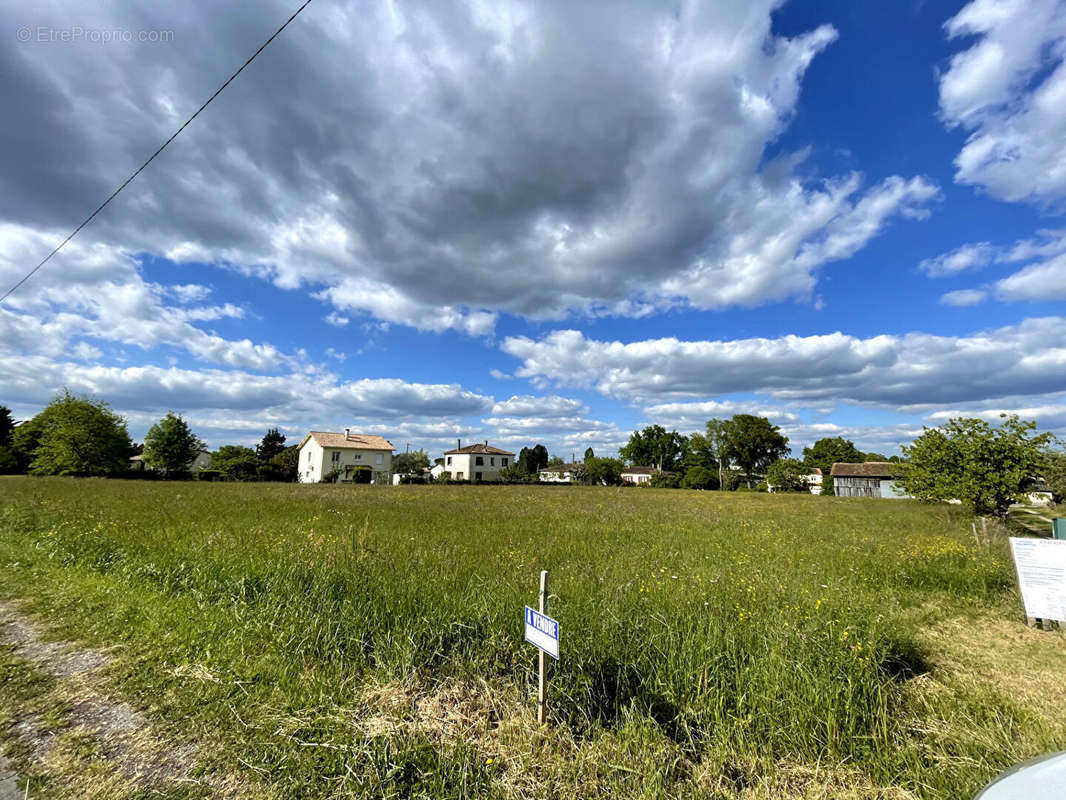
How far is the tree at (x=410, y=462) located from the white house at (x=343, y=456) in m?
6.90

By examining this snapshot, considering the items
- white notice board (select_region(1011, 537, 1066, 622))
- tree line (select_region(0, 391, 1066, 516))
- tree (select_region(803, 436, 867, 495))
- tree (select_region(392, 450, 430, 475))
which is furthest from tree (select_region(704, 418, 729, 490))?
white notice board (select_region(1011, 537, 1066, 622))

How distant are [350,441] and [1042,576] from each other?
6522 centimetres

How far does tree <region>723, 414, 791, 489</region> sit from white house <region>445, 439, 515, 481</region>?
4041 centimetres

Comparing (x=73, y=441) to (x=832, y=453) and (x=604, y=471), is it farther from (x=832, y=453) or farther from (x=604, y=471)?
(x=832, y=453)

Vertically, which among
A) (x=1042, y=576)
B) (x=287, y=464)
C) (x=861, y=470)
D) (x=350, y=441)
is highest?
(x=350, y=441)

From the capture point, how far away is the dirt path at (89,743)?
107 inches

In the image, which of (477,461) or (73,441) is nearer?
(73,441)

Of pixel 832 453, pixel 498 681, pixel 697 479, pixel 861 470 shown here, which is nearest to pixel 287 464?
pixel 697 479

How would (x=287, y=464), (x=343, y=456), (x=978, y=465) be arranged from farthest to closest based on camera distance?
(x=287, y=464) < (x=343, y=456) < (x=978, y=465)

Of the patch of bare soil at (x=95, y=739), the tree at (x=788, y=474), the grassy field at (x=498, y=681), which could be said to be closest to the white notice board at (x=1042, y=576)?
the grassy field at (x=498, y=681)

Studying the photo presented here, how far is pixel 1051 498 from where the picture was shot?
26.1 metres

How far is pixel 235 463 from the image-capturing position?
54.3 m

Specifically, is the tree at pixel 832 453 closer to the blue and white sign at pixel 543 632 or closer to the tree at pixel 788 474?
the tree at pixel 788 474

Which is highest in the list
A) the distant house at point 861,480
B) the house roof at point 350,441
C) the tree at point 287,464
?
the house roof at point 350,441
